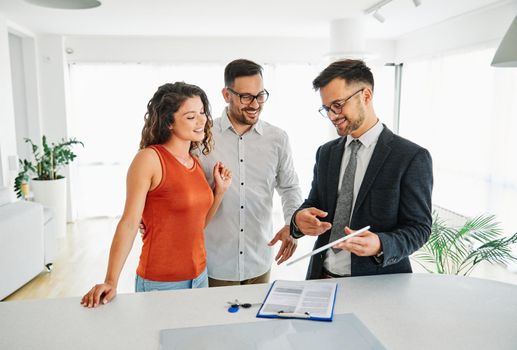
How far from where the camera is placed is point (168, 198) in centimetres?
171

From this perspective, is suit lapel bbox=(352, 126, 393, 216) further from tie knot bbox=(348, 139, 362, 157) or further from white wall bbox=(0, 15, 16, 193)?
white wall bbox=(0, 15, 16, 193)

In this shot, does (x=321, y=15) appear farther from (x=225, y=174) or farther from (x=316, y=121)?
(x=225, y=174)

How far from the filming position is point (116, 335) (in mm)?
1205

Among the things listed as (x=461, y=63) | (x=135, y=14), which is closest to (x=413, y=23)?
(x=461, y=63)

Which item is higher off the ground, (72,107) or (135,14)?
(135,14)

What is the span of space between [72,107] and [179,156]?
17.0 ft

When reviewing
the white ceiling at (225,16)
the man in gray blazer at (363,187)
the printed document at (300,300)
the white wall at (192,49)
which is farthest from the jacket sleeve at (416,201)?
the white wall at (192,49)

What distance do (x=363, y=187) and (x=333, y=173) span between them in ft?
0.61

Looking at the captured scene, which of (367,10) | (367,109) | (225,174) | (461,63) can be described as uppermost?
(367,10)

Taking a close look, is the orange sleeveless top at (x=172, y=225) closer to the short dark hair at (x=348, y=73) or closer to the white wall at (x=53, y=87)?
the short dark hair at (x=348, y=73)

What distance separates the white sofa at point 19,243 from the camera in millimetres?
3547

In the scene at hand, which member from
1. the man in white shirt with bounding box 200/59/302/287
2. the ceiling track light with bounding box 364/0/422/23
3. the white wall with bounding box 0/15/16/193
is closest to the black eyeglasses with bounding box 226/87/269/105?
the man in white shirt with bounding box 200/59/302/287

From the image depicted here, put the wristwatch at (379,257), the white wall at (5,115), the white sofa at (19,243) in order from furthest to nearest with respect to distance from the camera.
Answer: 1. the white wall at (5,115)
2. the white sofa at (19,243)
3. the wristwatch at (379,257)

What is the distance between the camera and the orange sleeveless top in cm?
171
